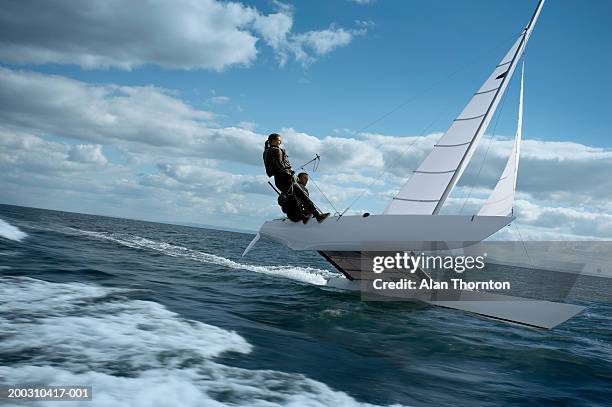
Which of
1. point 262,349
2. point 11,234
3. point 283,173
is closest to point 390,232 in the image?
point 283,173

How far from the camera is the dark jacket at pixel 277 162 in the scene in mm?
9188

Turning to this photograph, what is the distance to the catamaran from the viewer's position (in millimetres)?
7656

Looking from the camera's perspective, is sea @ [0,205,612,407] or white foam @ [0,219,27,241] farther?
white foam @ [0,219,27,241]

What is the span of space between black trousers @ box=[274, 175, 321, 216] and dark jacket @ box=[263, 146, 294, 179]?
2.9 inches

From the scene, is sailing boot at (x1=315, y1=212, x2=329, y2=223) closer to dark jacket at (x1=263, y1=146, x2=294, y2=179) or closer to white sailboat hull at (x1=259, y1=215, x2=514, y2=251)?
white sailboat hull at (x1=259, y1=215, x2=514, y2=251)

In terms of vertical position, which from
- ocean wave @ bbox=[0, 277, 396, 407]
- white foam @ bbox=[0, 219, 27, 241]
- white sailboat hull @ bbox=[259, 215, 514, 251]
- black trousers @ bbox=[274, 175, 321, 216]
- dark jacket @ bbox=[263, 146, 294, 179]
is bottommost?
ocean wave @ bbox=[0, 277, 396, 407]

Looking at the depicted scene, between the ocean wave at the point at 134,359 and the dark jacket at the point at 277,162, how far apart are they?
4036mm

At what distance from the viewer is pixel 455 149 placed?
436 inches

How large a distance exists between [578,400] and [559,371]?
48.9 inches

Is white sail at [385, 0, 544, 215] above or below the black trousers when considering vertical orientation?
above

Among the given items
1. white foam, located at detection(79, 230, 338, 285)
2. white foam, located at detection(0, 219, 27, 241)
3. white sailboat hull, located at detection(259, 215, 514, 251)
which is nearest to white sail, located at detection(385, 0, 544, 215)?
white sailboat hull, located at detection(259, 215, 514, 251)

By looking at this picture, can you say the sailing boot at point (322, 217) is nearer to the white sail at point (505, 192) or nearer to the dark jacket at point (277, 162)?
the dark jacket at point (277, 162)

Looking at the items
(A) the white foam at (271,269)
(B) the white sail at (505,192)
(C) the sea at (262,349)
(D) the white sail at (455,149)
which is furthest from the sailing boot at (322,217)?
(B) the white sail at (505,192)

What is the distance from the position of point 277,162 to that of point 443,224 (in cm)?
374
